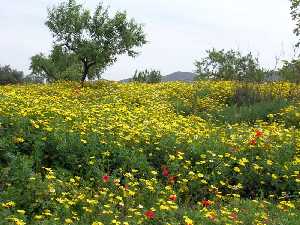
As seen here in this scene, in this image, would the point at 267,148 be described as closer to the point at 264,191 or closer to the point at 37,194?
the point at 264,191

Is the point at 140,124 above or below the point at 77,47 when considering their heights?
below

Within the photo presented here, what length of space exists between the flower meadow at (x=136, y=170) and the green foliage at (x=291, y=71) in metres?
6.68

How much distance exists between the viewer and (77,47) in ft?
89.8

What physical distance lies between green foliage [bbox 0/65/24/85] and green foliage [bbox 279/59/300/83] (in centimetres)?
4494

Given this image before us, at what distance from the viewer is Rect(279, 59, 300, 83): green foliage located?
19.0m

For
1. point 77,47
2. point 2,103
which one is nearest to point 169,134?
point 2,103

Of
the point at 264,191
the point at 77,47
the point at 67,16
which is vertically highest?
the point at 67,16

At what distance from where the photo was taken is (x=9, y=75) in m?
61.5

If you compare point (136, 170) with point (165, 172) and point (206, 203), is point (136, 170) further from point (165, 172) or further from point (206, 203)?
point (206, 203)

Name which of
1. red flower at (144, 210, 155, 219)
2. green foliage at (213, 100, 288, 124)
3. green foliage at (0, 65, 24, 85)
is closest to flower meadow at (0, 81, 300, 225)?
red flower at (144, 210, 155, 219)

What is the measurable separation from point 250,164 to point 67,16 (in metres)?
19.8

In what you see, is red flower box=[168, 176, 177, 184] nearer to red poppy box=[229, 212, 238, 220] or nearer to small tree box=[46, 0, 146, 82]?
red poppy box=[229, 212, 238, 220]

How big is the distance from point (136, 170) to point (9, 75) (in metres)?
56.2

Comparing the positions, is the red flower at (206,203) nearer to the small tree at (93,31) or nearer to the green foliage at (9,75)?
the small tree at (93,31)
